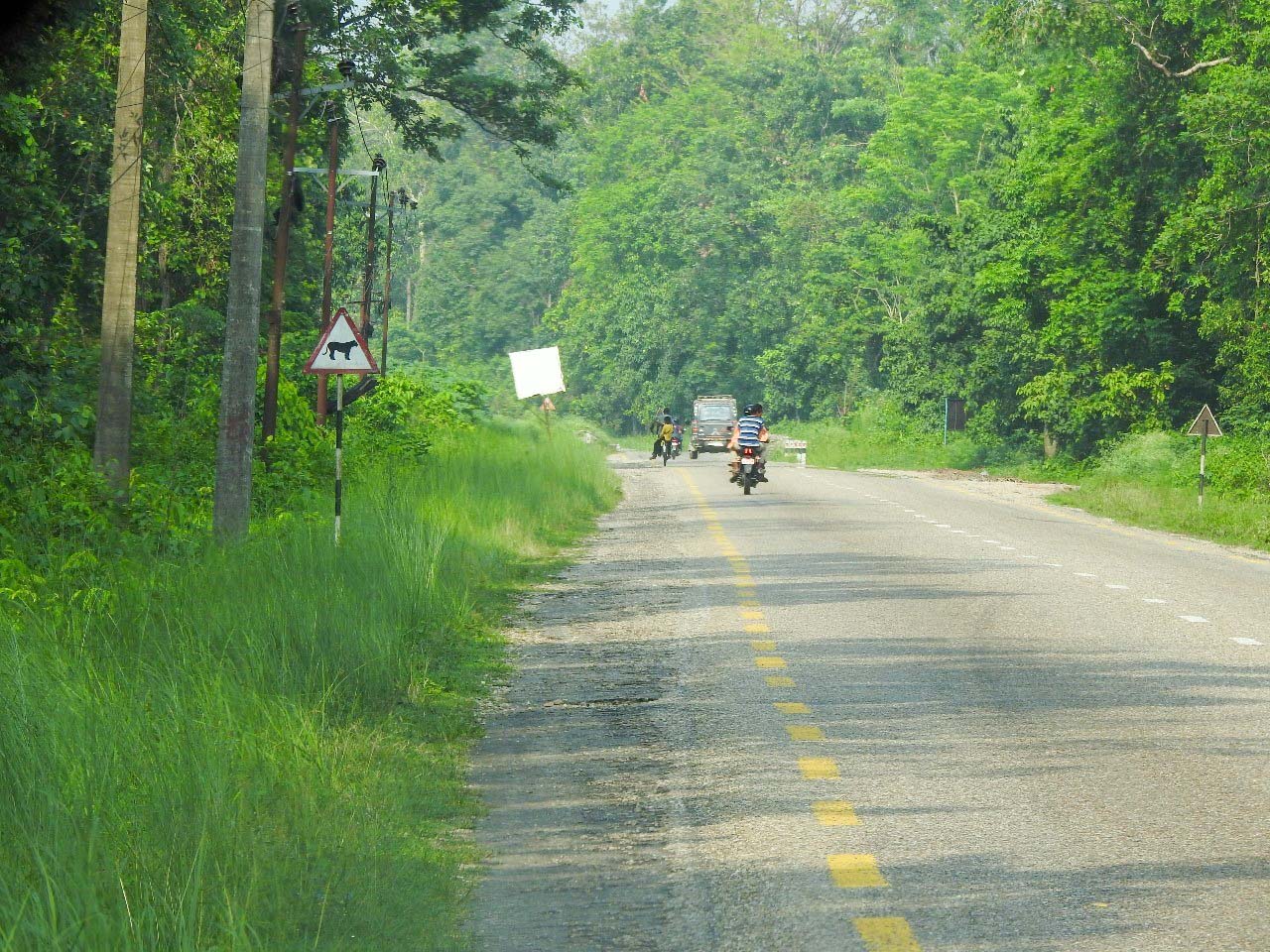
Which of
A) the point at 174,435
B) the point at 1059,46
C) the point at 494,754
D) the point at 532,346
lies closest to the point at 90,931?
the point at 494,754

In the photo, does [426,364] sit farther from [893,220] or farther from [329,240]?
[893,220]

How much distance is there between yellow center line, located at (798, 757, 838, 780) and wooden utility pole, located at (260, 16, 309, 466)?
1636cm

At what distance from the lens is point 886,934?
602 cm

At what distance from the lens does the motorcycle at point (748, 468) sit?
38.7 meters

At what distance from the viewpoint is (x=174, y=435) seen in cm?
2378

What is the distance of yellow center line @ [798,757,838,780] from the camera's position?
8.62 m

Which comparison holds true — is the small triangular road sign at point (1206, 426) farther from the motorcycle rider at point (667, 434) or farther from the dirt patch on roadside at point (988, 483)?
the motorcycle rider at point (667, 434)

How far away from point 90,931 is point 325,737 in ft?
12.1

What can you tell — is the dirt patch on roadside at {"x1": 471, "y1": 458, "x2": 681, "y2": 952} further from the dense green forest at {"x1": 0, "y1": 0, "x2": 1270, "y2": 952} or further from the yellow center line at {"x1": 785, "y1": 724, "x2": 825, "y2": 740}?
the yellow center line at {"x1": 785, "y1": 724, "x2": 825, "y2": 740}

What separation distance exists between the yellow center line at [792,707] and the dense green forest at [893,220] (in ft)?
99.0

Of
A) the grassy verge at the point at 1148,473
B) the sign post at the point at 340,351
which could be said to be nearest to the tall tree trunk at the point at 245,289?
the sign post at the point at 340,351

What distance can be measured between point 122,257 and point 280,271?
657 centimetres

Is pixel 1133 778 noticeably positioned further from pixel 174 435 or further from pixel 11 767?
pixel 174 435

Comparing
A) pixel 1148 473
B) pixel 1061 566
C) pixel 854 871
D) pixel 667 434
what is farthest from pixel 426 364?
pixel 854 871
